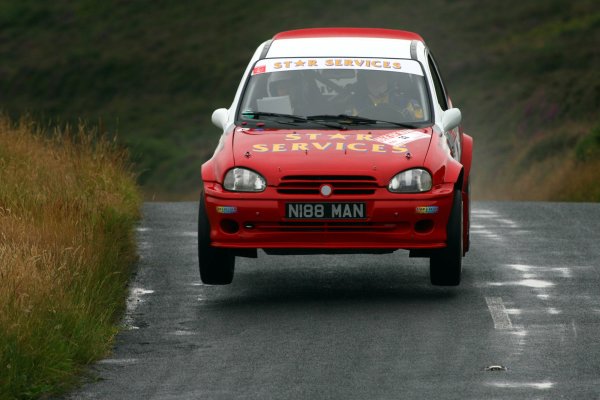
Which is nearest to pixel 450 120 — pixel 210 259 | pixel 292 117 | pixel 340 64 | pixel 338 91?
pixel 338 91

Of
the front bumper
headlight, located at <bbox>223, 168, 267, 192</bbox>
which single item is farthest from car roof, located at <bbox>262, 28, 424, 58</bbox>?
the front bumper

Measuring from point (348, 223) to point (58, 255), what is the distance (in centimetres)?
203

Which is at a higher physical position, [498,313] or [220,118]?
[220,118]

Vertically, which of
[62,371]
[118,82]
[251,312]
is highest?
[62,371]

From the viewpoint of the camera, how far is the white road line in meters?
10.4

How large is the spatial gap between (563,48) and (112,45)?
2390 centimetres

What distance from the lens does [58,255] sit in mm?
11352

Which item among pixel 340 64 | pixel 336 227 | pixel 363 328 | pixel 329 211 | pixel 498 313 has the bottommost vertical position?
pixel 498 313

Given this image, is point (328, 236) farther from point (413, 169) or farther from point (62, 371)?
point (62, 371)

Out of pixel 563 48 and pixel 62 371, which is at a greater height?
pixel 62 371

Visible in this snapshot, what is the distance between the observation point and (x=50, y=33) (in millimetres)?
78688

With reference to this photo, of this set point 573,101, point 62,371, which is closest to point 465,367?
point 62,371

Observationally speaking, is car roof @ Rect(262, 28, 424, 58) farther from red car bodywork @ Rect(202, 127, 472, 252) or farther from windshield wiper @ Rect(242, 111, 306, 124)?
red car bodywork @ Rect(202, 127, 472, 252)

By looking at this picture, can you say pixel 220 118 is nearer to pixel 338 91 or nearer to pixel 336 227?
pixel 338 91
